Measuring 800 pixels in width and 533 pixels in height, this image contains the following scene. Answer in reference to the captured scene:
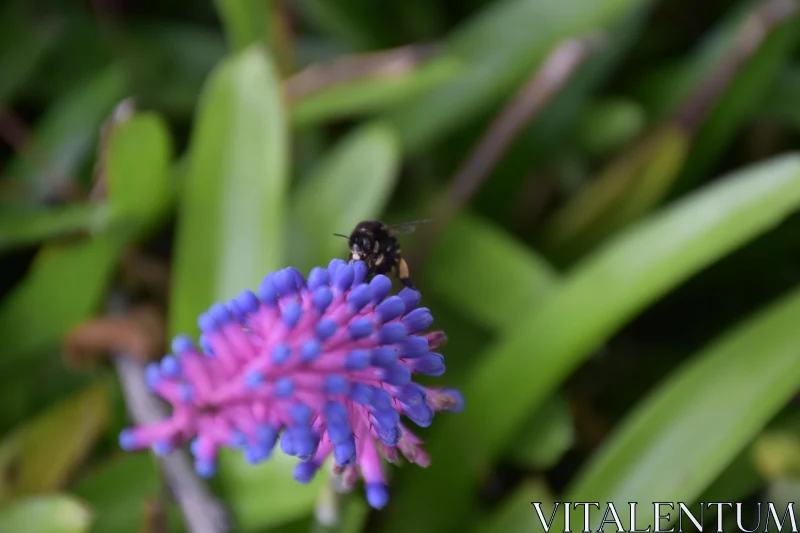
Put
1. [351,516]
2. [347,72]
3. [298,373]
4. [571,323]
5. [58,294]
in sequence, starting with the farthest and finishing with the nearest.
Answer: [347,72] → [58,294] → [571,323] → [351,516] → [298,373]

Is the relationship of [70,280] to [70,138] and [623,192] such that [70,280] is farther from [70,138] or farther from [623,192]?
[623,192]

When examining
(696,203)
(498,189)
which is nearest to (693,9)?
(498,189)

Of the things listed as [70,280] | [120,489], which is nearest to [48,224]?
[70,280]

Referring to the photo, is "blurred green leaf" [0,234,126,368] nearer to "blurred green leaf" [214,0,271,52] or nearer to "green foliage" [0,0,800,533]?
"green foliage" [0,0,800,533]

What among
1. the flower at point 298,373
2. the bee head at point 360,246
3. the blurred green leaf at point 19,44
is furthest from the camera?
the blurred green leaf at point 19,44

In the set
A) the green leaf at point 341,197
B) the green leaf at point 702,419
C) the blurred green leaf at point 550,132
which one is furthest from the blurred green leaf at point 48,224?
the green leaf at point 702,419

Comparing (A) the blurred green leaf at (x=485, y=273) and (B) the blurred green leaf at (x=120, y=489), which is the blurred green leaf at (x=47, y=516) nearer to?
(B) the blurred green leaf at (x=120, y=489)

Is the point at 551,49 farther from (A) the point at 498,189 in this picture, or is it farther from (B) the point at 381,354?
(B) the point at 381,354
